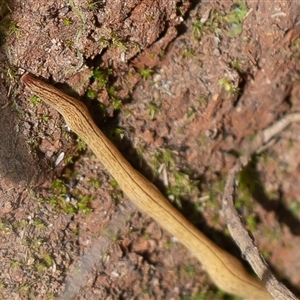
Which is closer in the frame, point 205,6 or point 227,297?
point 205,6

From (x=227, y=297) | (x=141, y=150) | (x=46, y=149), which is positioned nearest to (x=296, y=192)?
(x=227, y=297)

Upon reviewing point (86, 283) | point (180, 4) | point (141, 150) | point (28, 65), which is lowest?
point (86, 283)

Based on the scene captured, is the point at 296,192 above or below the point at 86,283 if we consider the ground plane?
above

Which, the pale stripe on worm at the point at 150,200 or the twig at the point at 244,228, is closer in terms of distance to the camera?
the pale stripe on worm at the point at 150,200

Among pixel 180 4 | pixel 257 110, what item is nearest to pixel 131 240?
pixel 257 110

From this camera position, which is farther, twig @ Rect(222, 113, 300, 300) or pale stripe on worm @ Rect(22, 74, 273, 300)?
twig @ Rect(222, 113, 300, 300)

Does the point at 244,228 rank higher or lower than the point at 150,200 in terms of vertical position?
higher

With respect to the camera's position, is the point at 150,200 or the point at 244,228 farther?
the point at 244,228

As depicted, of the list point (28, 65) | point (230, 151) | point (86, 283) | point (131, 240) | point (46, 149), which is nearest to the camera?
point (28, 65)

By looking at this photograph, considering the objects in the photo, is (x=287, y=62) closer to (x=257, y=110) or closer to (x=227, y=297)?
(x=257, y=110)

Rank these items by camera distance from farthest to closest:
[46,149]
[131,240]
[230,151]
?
[230,151]
[131,240]
[46,149]
